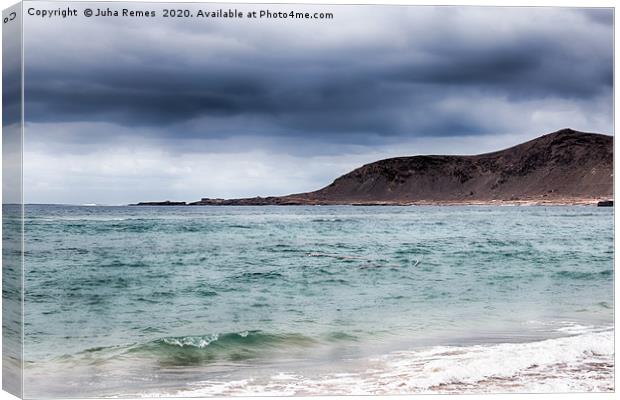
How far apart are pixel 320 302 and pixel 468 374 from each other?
5.34 ft

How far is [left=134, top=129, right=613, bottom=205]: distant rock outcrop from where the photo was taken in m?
8.10

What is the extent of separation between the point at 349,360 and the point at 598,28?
156 inches

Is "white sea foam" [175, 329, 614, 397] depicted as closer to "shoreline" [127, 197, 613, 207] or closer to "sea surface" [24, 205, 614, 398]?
"sea surface" [24, 205, 614, 398]

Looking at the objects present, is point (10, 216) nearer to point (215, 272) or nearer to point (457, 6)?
point (215, 272)

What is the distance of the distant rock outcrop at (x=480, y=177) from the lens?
8102 mm

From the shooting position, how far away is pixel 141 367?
712 centimetres

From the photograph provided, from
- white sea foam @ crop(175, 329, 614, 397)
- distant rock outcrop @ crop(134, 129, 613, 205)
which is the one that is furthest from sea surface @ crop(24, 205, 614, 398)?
distant rock outcrop @ crop(134, 129, 613, 205)

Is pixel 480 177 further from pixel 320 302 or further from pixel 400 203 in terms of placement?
pixel 320 302

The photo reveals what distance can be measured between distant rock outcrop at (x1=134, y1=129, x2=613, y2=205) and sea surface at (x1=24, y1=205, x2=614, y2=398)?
0.58 ft

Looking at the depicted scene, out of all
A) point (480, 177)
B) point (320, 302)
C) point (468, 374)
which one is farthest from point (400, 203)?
point (468, 374)

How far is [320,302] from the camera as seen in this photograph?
7875 mm

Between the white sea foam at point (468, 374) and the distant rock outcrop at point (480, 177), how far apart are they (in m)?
1.66

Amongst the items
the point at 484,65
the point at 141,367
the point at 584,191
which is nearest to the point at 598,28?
the point at 484,65

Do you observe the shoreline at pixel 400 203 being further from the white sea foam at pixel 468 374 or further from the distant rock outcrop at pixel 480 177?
the white sea foam at pixel 468 374
